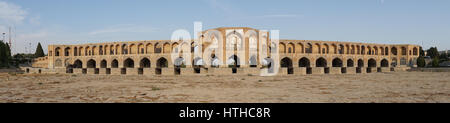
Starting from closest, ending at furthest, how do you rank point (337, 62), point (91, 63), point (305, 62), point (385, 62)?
point (305, 62), point (337, 62), point (91, 63), point (385, 62)

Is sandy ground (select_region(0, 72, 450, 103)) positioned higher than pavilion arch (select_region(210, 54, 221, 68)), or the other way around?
pavilion arch (select_region(210, 54, 221, 68))

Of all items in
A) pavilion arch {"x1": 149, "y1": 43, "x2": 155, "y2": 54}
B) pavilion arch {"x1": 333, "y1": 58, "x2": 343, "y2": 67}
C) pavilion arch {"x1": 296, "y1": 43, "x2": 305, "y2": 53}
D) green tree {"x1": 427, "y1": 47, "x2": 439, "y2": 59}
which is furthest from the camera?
green tree {"x1": 427, "y1": 47, "x2": 439, "y2": 59}

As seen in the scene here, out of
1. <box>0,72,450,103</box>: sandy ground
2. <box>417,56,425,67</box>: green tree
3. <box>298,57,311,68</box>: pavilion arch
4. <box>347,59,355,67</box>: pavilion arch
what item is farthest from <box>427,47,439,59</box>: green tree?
<box>0,72,450,103</box>: sandy ground

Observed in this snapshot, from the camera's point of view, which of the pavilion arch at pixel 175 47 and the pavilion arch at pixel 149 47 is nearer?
the pavilion arch at pixel 175 47

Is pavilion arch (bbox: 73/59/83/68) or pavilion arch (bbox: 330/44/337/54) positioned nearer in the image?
pavilion arch (bbox: 330/44/337/54)

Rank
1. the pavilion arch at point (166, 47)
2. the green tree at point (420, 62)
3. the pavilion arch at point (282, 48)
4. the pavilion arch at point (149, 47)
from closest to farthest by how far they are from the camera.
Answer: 1. the pavilion arch at point (282, 48)
2. the pavilion arch at point (166, 47)
3. the pavilion arch at point (149, 47)
4. the green tree at point (420, 62)

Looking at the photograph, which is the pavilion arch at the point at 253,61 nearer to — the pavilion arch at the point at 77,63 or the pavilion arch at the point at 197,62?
the pavilion arch at the point at 197,62

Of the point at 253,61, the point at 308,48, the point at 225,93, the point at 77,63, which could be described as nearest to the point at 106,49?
the point at 77,63

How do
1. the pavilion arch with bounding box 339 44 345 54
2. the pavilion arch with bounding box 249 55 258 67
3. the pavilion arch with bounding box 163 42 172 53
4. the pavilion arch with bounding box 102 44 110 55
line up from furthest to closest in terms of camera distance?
the pavilion arch with bounding box 102 44 110 55 < the pavilion arch with bounding box 339 44 345 54 < the pavilion arch with bounding box 163 42 172 53 < the pavilion arch with bounding box 249 55 258 67

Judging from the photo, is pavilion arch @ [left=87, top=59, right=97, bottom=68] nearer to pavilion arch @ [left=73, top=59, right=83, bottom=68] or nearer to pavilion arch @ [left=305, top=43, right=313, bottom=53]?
pavilion arch @ [left=73, top=59, right=83, bottom=68]

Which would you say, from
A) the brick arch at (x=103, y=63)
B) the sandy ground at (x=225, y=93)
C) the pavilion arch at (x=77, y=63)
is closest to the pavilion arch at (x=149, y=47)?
the brick arch at (x=103, y=63)

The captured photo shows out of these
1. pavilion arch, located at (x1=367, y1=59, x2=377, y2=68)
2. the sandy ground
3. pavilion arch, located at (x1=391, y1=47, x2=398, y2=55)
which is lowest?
the sandy ground

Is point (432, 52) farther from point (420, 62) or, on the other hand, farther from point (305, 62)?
point (305, 62)
